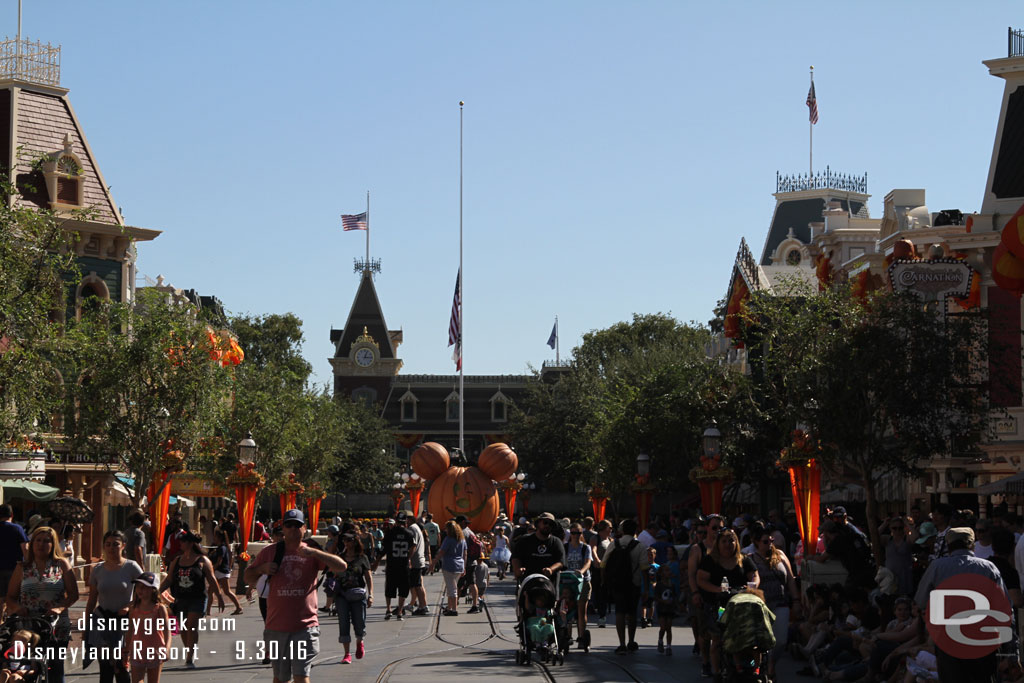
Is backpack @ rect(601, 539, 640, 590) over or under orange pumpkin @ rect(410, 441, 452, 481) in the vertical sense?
under

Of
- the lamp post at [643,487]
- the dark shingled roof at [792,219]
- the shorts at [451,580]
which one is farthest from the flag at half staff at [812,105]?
the shorts at [451,580]

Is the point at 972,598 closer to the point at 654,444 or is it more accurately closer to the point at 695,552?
the point at 695,552

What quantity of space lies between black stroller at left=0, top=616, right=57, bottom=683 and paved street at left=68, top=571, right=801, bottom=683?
2663mm

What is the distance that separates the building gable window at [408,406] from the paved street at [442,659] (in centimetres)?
6896

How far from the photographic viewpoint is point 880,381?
78.5ft

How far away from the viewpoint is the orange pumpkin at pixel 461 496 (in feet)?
134

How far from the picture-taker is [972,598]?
11.0 m

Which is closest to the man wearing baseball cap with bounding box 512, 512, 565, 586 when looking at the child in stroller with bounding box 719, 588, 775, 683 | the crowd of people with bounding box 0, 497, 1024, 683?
the crowd of people with bounding box 0, 497, 1024, 683

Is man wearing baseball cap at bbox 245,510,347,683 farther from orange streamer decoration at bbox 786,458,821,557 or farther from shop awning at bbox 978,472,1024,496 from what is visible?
shop awning at bbox 978,472,1024,496

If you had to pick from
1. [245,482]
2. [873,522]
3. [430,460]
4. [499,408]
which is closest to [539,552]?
[873,522]

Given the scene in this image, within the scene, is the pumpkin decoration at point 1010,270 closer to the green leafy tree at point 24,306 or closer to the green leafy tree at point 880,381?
the green leafy tree at point 880,381

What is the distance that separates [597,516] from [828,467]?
1043 inches

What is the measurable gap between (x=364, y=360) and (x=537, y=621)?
249ft

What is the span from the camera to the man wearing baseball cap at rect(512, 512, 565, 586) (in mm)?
15953
